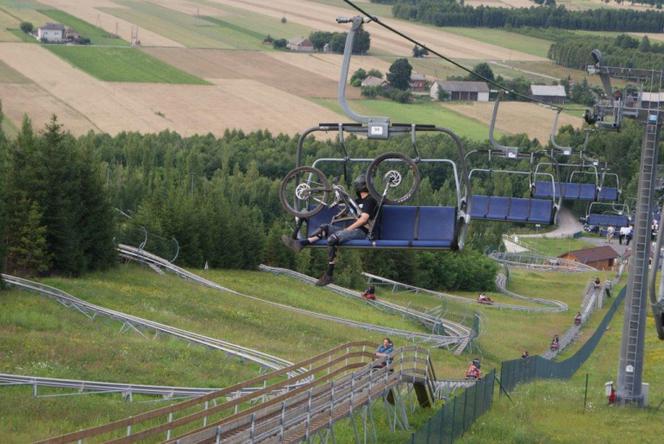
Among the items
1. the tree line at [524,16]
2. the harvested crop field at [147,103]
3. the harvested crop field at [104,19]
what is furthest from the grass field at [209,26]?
the tree line at [524,16]

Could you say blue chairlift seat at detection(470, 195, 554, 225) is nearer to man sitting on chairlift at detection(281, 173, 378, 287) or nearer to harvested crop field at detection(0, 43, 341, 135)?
man sitting on chairlift at detection(281, 173, 378, 287)

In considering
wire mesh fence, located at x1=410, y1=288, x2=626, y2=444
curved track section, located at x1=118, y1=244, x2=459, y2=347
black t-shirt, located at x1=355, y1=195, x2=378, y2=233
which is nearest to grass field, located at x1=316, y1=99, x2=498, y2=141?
curved track section, located at x1=118, y1=244, x2=459, y2=347

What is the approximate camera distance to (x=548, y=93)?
127062 mm

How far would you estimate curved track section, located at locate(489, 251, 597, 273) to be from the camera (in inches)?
3644

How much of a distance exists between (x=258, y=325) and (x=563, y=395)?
46.9ft

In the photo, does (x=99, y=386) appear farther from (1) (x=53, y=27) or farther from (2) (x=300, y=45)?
(2) (x=300, y=45)

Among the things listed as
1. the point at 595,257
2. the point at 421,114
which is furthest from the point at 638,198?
the point at 421,114

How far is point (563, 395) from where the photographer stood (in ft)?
118

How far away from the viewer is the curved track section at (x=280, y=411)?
1983 cm

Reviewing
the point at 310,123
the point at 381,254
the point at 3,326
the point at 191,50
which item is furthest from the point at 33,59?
the point at 3,326

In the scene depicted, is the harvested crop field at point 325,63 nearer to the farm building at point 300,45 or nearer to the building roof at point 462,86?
the farm building at point 300,45

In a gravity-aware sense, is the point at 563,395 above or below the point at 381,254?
above

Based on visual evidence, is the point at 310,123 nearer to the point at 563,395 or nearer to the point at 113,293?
the point at 113,293

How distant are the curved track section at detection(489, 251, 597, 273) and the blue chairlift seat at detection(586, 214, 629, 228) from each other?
75.4 feet
